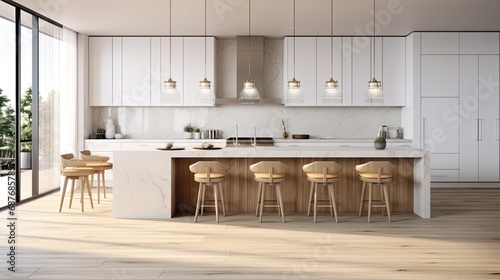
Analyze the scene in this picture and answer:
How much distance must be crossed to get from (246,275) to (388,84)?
6.16 m

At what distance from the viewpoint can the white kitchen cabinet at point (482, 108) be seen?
866 cm

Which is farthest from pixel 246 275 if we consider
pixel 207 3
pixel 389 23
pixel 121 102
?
pixel 121 102

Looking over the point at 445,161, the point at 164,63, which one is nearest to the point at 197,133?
the point at 164,63

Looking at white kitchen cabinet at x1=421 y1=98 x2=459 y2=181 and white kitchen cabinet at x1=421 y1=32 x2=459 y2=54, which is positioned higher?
white kitchen cabinet at x1=421 y1=32 x2=459 y2=54

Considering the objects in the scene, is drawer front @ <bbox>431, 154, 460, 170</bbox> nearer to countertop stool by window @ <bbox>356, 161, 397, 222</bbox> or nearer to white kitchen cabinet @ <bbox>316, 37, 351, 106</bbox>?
white kitchen cabinet @ <bbox>316, 37, 351, 106</bbox>

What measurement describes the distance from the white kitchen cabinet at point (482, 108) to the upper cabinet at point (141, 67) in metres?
4.42

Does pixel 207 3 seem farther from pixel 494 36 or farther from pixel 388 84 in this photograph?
pixel 494 36

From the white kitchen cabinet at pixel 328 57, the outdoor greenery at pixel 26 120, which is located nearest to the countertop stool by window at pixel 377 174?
the white kitchen cabinet at pixel 328 57

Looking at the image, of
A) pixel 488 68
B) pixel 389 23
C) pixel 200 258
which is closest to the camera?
pixel 200 258

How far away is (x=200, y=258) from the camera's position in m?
4.32

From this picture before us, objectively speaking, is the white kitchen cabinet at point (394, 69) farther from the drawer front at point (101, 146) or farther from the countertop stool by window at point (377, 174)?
the drawer front at point (101, 146)

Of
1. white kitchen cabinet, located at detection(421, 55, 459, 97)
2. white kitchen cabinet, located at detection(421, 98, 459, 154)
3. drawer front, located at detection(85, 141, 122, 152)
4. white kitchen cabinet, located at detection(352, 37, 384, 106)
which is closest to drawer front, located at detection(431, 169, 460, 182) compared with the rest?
white kitchen cabinet, located at detection(421, 98, 459, 154)

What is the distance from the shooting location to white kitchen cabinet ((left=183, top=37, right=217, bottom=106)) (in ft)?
29.7

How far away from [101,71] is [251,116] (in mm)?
2866
